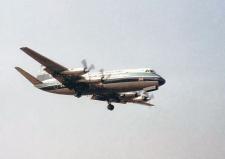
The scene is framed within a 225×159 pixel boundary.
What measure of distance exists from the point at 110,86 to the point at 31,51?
34.6 feet

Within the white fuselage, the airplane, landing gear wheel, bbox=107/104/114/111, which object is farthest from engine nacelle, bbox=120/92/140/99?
the white fuselage

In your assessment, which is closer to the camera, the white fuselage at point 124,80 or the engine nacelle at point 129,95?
the white fuselage at point 124,80

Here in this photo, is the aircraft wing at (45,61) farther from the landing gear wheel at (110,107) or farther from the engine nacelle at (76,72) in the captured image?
the landing gear wheel at (110,107)

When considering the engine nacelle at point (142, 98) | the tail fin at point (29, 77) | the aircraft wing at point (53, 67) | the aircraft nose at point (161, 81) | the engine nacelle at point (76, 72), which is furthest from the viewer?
the engine nacelle at point (142, 98)

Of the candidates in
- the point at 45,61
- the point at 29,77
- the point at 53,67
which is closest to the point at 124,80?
the point at 53,67

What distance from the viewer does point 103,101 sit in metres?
65.8

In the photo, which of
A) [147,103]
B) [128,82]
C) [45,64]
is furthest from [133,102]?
[45,64]

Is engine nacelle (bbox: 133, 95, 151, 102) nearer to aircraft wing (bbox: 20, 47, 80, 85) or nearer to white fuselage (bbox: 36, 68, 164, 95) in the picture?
white fuselage (bbox: 36, 68, 164, 95)

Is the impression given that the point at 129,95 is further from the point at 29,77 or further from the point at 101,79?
the point at 29,77

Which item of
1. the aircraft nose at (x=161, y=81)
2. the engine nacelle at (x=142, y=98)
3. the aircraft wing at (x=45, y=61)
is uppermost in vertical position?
the aircraft wing at (x=45, y=61)

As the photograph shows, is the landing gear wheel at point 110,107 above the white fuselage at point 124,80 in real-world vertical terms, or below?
below

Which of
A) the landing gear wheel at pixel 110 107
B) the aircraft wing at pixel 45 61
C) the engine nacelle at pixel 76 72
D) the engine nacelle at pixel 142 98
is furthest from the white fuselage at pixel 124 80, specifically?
the engine nacelle at pixel 142 98

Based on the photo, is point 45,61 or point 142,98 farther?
point 142,98

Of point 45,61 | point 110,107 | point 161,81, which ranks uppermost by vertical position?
point 45,61
